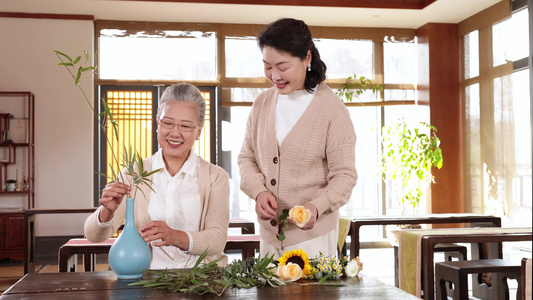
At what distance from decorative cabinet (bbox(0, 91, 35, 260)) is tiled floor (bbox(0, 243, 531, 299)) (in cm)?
36

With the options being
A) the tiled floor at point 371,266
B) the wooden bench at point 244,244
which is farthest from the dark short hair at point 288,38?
the tiled floor at point 371,266

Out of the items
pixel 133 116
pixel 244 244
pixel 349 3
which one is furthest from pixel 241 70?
pixel 244 244

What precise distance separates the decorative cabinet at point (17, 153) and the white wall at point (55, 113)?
0.12 m

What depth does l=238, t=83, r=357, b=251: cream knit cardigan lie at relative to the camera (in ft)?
6.73

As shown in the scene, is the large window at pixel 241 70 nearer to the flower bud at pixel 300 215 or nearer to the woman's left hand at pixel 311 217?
the woman's left hand at pixel 311 217

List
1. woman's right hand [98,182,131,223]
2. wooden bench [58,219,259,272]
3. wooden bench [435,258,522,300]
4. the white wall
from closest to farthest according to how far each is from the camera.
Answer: woman's right hand [98,182,131,223]
wooden bench [435,258,522,300]
wooden bench [58,219,259,272]
the white wall

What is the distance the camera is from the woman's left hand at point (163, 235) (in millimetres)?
1735

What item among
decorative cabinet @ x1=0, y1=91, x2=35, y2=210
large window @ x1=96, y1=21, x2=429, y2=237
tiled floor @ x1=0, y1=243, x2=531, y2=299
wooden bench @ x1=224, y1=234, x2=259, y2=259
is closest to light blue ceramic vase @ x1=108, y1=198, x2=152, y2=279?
wooden bench @ x1=224, y1=234, x2=259, y2=259

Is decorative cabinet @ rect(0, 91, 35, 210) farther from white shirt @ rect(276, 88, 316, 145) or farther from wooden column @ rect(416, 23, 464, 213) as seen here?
white shirt @ rect(276, 88, 316, 145)

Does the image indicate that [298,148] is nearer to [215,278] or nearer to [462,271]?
[215,278]

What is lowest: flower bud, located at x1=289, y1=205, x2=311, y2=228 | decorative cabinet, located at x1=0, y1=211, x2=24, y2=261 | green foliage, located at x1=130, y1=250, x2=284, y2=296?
decorative cabinet, located at x1=0, y1=211, x2=24, y2=261

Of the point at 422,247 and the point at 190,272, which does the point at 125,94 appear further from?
the point at 190,272

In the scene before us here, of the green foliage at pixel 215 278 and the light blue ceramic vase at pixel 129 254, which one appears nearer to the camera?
the green foliage at pixel 215 278

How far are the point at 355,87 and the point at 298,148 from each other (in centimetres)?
571
